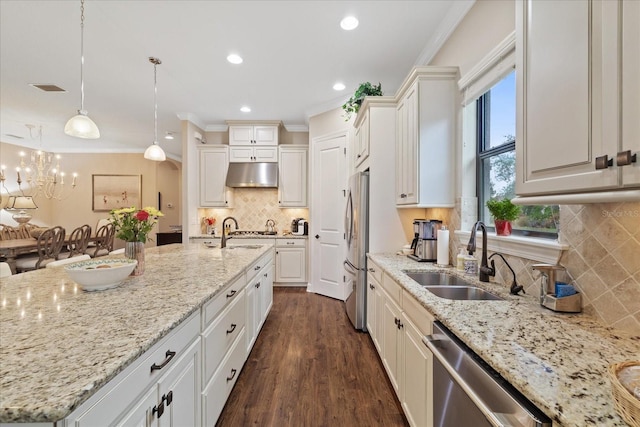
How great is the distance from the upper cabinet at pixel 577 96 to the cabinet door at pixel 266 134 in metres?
4.00

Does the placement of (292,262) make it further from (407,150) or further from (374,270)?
(407,150)

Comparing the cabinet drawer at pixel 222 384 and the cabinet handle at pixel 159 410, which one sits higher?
the cabinet handle at pixel 159 410

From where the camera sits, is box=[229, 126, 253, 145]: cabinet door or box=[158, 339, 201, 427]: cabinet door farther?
box=[229, 126, 253, 145]: cabinet door

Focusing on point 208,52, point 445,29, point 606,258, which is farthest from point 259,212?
point 606,258

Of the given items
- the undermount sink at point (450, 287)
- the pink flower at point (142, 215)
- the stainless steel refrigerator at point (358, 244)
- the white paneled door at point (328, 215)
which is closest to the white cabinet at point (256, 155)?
the white paneled door at point (328, 215)

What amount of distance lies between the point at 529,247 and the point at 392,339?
102 centimetres

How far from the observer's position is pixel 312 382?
2037mm

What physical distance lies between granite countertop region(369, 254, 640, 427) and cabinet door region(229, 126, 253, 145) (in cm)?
423

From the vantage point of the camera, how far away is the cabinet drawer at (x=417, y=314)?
4.11 ft

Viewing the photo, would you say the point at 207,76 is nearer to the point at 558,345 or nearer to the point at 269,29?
the point at 269,29

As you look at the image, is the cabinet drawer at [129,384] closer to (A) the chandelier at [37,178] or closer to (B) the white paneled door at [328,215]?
(B) the white paneled door at [328,215]

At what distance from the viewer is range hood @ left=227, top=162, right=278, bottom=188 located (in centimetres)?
458

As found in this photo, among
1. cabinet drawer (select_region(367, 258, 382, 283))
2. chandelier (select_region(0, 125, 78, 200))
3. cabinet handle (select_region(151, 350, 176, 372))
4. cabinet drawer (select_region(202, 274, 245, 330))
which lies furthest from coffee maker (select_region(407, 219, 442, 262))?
chandelier (select_region(0, 125, 78, 200))

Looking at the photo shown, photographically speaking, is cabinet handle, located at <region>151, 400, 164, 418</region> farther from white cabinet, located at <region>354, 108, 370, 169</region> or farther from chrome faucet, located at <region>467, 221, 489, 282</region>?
white cabinet, located at <region>354, 108, 370, 169</region>
